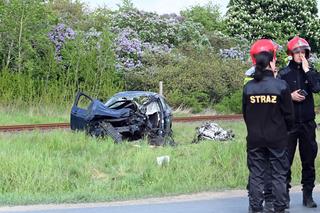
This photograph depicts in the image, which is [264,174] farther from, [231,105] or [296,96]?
[231,105]

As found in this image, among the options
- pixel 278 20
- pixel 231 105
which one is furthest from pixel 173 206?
pixel 278 20

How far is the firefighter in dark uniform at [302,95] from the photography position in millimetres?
7574

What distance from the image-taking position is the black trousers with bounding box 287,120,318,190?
25.1ft

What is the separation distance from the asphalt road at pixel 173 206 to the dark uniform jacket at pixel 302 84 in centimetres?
122

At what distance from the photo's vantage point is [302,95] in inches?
297

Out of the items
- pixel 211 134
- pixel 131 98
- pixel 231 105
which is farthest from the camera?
pixel 231 105

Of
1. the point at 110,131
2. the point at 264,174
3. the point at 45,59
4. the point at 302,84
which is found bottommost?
the point at 264,174

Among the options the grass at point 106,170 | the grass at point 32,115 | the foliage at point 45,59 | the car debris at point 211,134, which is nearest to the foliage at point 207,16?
the foliage at point 45,59

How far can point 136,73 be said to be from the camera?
1108 inches

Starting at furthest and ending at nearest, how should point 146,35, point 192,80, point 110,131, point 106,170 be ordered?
point 146,35
point 192,80
point 110,131
point 106,170

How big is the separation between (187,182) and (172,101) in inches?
665

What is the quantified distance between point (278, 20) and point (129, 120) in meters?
26.0

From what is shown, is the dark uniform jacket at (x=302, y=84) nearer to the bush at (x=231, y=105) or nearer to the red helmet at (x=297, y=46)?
the red helmet at (x=297, y=46)

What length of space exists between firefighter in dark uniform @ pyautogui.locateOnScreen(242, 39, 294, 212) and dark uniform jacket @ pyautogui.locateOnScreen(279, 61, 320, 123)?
68 centimetres
